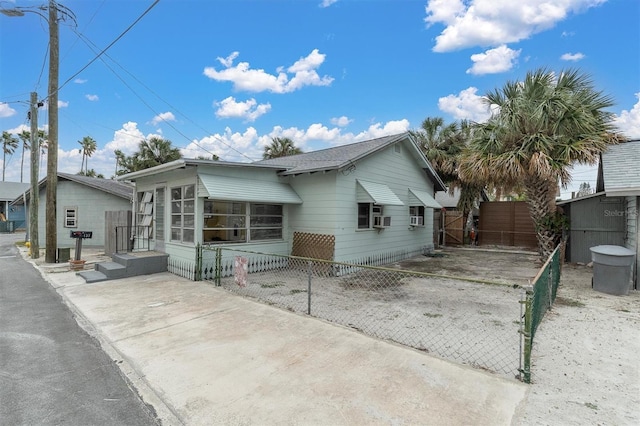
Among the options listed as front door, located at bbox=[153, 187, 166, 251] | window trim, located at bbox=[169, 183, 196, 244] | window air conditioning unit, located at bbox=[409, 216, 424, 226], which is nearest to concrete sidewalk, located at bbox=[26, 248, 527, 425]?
window trim, located at bbox=[169, 183, 196, 244]

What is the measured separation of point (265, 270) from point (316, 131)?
16.2 metres

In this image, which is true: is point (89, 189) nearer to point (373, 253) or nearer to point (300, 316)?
point (373, 253)

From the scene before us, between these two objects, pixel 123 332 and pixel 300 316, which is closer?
pixel 123 332

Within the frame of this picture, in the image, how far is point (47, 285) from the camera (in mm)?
7906

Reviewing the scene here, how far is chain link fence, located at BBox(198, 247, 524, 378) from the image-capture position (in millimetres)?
4188

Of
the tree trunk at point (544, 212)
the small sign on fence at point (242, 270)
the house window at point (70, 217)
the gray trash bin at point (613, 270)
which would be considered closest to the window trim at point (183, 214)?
the small sign on fence at point (242, 270)

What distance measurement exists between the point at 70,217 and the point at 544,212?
22.2 m

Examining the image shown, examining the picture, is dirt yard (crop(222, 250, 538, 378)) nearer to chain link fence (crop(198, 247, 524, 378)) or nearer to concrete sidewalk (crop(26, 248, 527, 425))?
chain link fence (crop(198, 247, 524, 378))

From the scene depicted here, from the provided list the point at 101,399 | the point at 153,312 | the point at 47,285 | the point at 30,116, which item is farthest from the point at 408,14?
the point at 30,116

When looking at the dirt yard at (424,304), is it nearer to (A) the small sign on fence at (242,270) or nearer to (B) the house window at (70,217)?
(A) the small sign on fence at (242,270)

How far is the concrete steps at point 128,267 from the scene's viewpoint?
27.8 ft

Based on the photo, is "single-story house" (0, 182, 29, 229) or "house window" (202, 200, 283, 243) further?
"single-story house" (0, 182, 29, 229)

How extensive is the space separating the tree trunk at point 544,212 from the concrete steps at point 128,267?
39.3ft

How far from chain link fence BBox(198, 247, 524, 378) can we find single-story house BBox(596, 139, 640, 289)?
3079 mm
